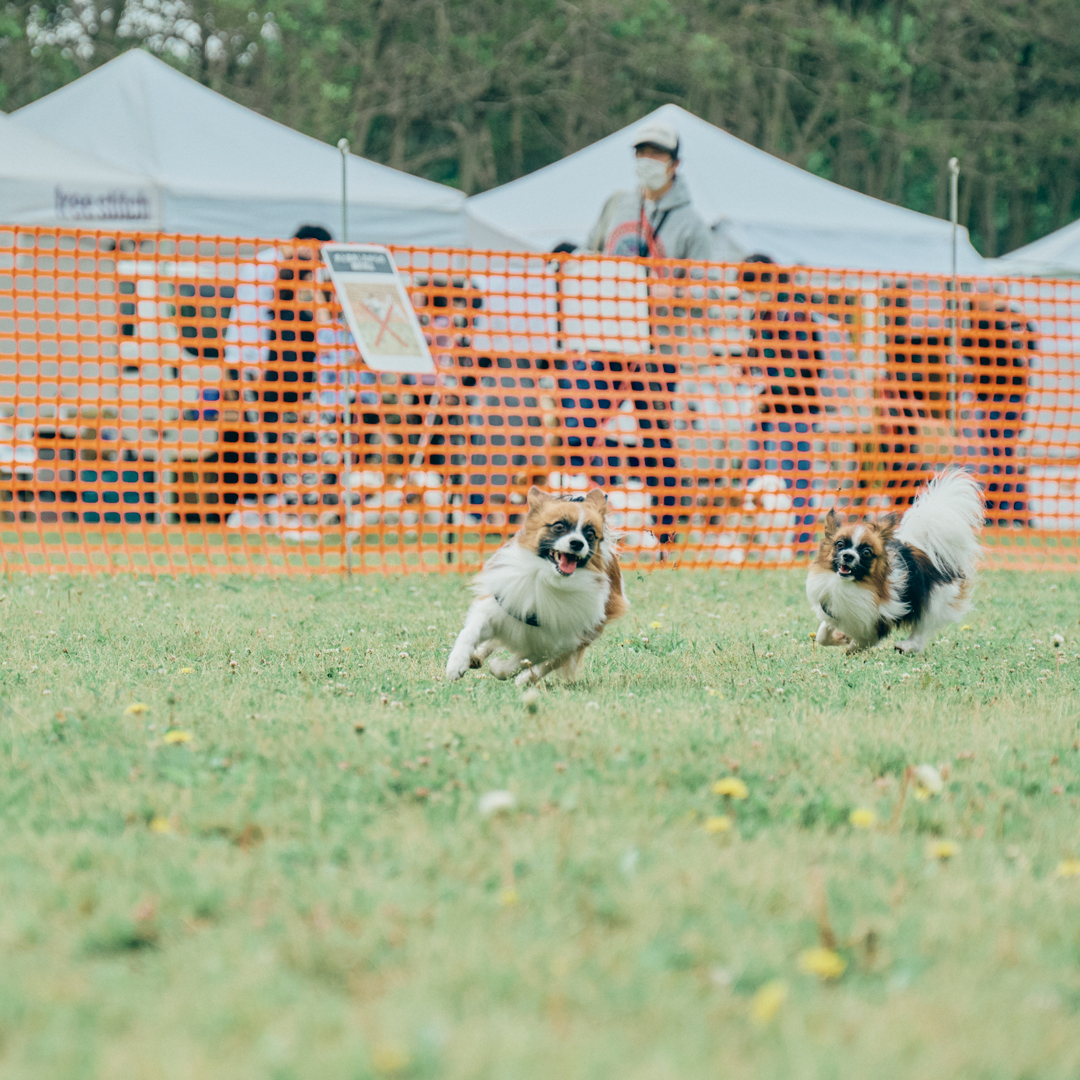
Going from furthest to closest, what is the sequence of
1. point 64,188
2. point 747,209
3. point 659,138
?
point 747,209
point 64,188
point 659,138

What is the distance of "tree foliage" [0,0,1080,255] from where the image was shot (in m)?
26.5

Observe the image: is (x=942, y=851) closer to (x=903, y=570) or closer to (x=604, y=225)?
(x=903, y=570)

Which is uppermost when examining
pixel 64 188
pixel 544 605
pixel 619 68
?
pixel 619 68

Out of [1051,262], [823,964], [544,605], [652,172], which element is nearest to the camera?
[823,964]

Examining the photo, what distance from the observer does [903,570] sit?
6582mm

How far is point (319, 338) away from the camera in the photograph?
1052cm

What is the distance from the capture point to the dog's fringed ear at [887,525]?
21.9ft

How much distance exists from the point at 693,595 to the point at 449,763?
14.8 ft

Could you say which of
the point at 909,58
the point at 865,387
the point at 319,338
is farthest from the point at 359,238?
the point at 909,58

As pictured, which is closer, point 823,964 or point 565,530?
point 823,964

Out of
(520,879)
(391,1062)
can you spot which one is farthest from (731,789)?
(391,1062)

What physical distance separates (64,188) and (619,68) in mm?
19047

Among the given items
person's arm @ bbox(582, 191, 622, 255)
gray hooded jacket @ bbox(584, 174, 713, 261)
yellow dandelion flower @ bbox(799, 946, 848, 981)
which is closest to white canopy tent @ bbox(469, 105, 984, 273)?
person's arm @ bbox(582, 191, 622, 255)

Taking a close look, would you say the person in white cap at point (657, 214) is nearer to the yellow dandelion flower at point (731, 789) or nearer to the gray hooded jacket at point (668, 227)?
the gray hooded jacket at point (668, 227)
